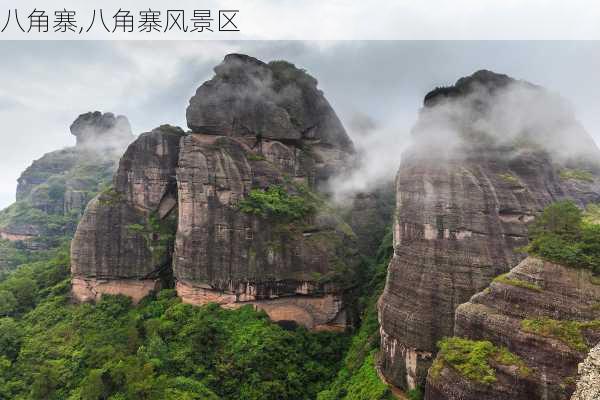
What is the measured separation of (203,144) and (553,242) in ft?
71.1

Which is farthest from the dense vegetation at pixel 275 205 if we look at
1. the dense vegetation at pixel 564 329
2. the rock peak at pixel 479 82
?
the dense vegetation at pixel 564 329

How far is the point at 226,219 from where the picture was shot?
24469 mm

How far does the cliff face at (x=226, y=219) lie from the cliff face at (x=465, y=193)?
8.18 meters

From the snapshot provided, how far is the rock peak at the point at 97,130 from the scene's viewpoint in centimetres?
6149

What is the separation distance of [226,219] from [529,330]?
742 inches

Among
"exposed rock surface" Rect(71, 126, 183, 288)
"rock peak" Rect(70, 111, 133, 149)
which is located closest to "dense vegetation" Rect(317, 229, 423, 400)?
"exposed rock surface" Rect(71, 126, 183, 288)

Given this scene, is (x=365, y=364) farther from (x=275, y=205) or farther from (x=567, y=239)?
(x=275, y=205)

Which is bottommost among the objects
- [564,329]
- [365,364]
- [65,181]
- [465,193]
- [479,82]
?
[365,364]

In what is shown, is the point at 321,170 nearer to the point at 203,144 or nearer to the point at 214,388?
the point at 203,144

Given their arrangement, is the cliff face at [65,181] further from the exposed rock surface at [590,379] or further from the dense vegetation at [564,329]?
the exposed rock surface at [590,379]


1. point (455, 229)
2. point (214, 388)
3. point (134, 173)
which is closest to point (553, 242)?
point (455, 229)

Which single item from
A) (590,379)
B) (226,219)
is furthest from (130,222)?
(590,379)

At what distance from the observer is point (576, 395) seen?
685 centimetres

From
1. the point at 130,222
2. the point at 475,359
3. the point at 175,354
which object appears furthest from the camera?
the point at 130,222
